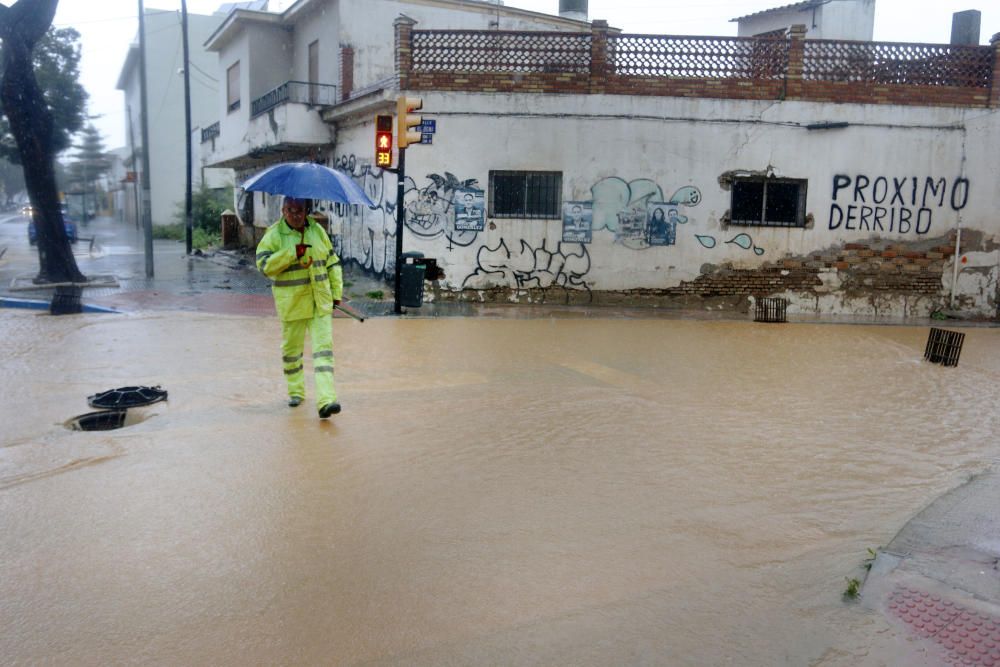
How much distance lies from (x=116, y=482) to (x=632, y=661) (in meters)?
3.50

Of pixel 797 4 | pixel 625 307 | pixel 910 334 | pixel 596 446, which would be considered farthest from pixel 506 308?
pixel 797 4

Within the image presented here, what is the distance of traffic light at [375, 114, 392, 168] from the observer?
13.1 m

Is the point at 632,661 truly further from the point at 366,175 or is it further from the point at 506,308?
the point at 366,175

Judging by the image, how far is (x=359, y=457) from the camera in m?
5.99

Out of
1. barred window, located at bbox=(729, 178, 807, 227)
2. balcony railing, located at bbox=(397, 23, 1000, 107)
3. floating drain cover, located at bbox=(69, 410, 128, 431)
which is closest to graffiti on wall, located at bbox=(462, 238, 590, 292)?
balcony railing, located at bbox=(397, 23, 1000, 107)

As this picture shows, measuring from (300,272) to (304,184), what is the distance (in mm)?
714

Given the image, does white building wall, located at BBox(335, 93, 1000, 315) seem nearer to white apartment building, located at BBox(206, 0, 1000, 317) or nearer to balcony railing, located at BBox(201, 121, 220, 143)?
white apartment building, located at BBox(206, 0, 1000, 317)

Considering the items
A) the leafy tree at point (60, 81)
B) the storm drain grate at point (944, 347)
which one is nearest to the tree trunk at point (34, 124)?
the storm drain grate at point (944, 347)

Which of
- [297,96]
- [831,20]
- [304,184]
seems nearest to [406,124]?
[304,184]

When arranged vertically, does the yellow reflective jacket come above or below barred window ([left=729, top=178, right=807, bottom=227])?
below

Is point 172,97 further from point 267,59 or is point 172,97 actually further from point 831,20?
point 831,20

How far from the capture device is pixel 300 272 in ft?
23.0

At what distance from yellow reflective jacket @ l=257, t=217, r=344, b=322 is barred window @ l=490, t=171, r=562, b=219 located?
28.6 feet

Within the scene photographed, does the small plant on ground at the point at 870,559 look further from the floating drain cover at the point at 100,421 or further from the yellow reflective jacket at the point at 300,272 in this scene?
the floating drain cover at the point at 100,421
